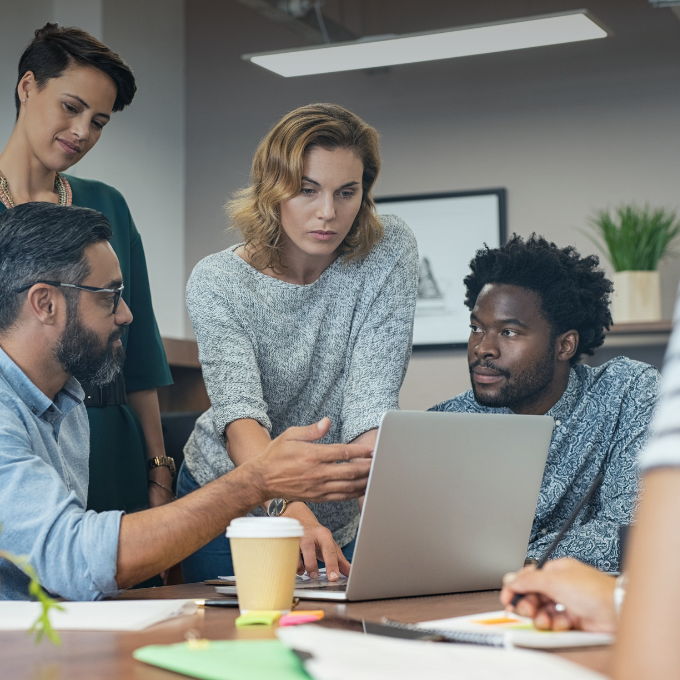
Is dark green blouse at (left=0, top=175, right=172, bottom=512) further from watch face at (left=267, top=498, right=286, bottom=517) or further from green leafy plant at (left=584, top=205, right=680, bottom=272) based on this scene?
green leafy plant at (left=584, top=205, right=680, bottom=272)

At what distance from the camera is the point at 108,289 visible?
144 centimetres

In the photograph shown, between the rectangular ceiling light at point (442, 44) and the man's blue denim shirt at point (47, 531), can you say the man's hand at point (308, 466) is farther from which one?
the rectangular ceiling light at point (442, 44)

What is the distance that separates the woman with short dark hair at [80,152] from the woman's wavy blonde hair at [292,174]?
353mm

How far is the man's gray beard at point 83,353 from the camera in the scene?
1.38 m

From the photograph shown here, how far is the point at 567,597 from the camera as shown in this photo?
34.2 inches

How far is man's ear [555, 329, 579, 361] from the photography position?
202 cm

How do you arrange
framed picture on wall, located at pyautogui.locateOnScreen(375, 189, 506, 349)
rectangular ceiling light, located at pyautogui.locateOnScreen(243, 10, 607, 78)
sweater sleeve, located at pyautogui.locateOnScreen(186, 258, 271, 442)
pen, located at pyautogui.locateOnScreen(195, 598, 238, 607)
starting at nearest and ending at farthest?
pen, located at pyautogui.locateOnScreen(195, 598, 238, 607) → sweater sleeve, located at pyautogui.locateOnScreen(186, 258, 271, 442) → rectangular ceiling light, located at pyautogui.locateOnScreen(243, 10, 607, 78) → framed picture on wall, located at pyautogui.locateOnScreen(375, 189, 506, 349)

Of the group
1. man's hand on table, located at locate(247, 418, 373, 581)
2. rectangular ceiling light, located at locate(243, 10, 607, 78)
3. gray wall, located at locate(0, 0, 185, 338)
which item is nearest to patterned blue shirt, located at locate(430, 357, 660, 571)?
man's hand on table, located at locate(247, 418, 373, 581)

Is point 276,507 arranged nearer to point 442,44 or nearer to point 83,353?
point 83,353

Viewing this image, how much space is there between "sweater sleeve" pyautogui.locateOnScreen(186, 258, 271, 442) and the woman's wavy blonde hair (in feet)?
0.38

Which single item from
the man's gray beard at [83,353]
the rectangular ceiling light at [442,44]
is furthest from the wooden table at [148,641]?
the rectangular ceiling light at [442,44]

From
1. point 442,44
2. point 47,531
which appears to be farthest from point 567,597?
point 442,44

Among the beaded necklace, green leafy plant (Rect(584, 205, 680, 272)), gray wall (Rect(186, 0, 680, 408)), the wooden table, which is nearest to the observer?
the wooden table

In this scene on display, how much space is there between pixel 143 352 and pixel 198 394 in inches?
59.6
